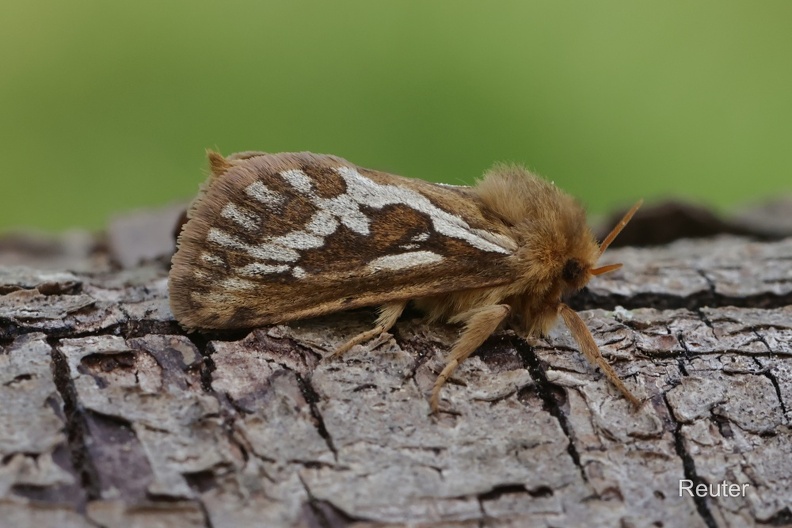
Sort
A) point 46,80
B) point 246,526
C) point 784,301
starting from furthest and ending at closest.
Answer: point 46,80 → point 784,301 → point 246,526

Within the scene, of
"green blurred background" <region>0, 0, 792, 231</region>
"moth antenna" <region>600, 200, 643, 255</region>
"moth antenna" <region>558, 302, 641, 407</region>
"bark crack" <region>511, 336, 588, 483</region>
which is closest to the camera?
"bark crack" <region>511, 336, 588, 483</region>

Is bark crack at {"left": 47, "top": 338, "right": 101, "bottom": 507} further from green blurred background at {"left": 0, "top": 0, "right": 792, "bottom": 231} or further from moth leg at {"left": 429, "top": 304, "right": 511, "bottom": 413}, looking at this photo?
green blurred background at {"left": 0, "top": 0, "right": 792, "bottom": 231}

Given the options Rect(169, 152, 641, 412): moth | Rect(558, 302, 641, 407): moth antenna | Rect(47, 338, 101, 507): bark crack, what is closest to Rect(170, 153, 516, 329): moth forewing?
Rect(169, 152, 641, 412): moth

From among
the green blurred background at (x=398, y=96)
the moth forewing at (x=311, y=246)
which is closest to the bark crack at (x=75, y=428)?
the moth forewing at (x=311, y=246)

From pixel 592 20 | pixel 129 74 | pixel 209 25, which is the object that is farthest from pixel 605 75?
pixel 129 74

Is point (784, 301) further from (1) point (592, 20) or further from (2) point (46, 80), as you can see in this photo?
(2) point (46, 80)

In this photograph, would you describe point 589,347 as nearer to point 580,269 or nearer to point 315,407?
point 580,269

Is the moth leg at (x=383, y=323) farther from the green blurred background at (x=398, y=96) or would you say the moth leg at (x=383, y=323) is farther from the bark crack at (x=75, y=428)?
the green blurred background at (x=398, y=96)

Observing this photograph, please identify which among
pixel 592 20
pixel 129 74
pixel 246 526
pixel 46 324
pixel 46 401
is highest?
pixel 129 74
